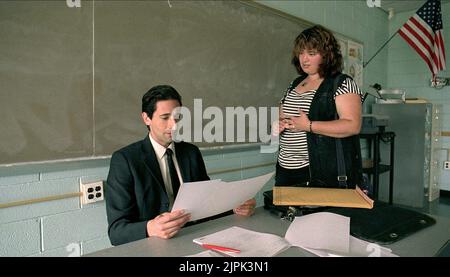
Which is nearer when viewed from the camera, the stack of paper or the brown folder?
the stack of paper

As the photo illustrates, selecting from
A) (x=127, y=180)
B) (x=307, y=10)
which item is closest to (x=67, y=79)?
(x=127, y=180)

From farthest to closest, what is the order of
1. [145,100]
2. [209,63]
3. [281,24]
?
1. [281,24]
2. [209,63]
3. [145,100]

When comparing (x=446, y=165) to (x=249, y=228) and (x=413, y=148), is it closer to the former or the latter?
(x=413, y=148)

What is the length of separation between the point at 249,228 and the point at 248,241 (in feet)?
0.47

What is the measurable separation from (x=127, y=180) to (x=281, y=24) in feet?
6.71

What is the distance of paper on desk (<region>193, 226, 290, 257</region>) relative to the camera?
0.87 meters

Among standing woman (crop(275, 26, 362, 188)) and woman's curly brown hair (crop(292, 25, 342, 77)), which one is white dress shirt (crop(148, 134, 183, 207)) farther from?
woman's curly brown hair (crop(292, 25, 342, 77))

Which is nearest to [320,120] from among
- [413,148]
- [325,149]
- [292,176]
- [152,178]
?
[325,149]

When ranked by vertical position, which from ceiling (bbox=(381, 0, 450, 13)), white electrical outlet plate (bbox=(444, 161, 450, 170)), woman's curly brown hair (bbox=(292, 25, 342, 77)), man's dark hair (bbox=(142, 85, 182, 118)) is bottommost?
white electrical outlet plate (bbox=(444, 161, 450, 170))

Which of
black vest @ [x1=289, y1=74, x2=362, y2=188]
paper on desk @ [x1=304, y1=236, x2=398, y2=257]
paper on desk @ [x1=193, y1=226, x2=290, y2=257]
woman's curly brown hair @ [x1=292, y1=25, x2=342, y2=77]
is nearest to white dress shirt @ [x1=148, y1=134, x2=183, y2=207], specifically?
paper on desk @ [x1=193, y1=226, x2=290, y2=257]

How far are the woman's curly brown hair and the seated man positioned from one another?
2.38ft

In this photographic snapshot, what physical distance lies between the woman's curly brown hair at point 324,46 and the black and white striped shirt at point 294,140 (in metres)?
0.14

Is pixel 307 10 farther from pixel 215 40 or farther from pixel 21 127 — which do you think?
pixel 21 127
